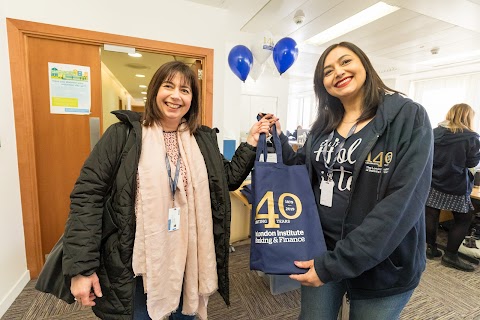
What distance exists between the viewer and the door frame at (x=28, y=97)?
194cm

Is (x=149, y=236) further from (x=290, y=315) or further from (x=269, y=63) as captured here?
(x=269, y=63)

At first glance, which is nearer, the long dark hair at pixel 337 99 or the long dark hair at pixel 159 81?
the long dark hair at pixel 337 99

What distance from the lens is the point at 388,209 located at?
2.33 ft

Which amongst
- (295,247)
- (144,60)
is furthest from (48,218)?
(144,60)

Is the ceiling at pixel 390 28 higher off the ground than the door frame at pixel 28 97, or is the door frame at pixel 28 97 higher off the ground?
the ceiling at pixel 390 28

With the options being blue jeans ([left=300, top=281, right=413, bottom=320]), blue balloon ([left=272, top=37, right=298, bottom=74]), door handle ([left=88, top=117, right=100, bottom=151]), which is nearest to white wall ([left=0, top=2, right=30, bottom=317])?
door handle ([left=88, top=117, right=100, bottom=151])

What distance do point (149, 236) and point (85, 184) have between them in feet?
0.96

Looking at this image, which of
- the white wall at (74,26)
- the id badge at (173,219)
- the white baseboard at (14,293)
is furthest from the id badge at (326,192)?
the white baseboard at (14,293)

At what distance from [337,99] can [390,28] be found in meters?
2.89

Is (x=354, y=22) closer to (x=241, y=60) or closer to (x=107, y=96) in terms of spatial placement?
(x=241, y=60)

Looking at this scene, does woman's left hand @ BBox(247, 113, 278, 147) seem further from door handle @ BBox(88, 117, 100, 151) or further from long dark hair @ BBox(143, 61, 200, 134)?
door handle @ BBox(88, 117, 100, 151)

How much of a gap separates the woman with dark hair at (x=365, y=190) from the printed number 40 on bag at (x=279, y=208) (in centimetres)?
12

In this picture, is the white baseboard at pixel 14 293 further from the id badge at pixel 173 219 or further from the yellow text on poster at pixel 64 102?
the id badge at pixel 173 219

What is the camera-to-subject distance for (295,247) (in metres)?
0.84
